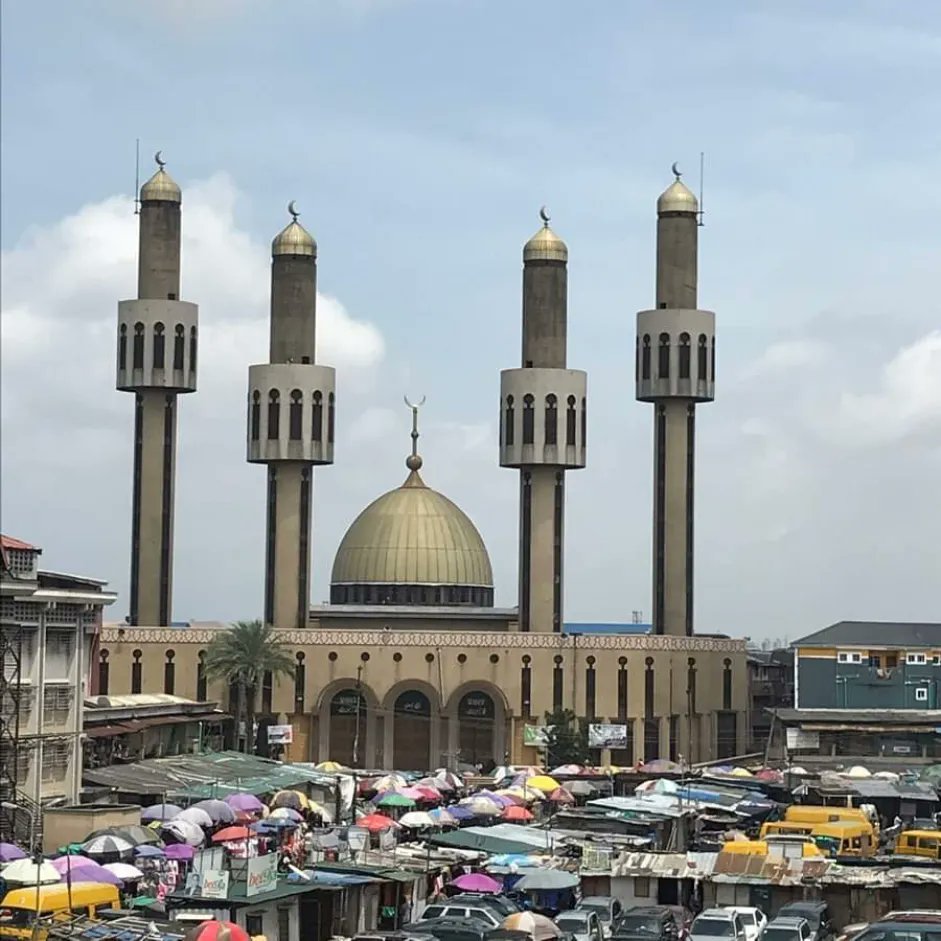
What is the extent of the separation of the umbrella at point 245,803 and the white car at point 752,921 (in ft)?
60.9

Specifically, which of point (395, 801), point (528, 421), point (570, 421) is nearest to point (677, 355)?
point (570, 421)

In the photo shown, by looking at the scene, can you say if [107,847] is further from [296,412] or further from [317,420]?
[317,420]

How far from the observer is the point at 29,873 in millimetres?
39562

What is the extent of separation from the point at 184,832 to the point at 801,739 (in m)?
41.9

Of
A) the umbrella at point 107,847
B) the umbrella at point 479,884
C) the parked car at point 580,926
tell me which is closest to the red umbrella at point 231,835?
the umbrella at point 107,847

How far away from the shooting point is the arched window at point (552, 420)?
98.8 m

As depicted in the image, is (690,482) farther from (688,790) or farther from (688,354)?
(688,790)

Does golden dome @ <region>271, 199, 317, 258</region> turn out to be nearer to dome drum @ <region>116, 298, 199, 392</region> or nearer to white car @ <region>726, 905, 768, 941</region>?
dome drum @ <region>116, 298, 199, 392</region>

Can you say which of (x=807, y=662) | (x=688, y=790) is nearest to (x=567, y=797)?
(x=688, y=790)

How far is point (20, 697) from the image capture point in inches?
2149

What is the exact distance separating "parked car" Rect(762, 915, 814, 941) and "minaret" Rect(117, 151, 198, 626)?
6305cm

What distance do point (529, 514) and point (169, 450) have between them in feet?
50.7

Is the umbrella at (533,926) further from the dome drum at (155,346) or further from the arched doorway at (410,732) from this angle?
the dome drum at (155,346)

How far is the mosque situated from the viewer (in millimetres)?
97250
